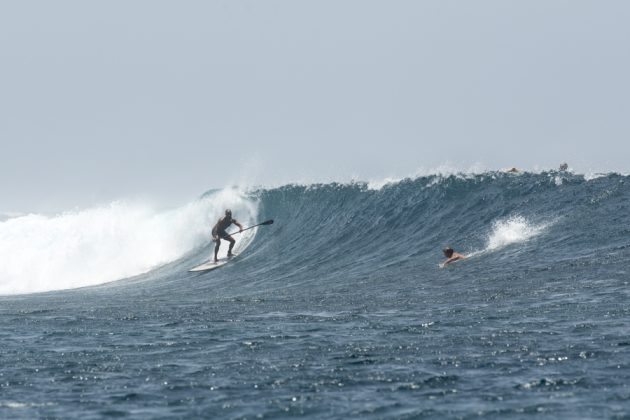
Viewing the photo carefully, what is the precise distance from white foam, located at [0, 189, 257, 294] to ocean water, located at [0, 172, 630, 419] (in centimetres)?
109

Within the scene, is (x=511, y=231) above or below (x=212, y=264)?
below

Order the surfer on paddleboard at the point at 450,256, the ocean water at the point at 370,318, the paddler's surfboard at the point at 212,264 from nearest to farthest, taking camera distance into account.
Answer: the ocean water at the point at 370,318
the surfer on paddleboard at the point at 450,256
the paddler's surfboard at the point at 212,264

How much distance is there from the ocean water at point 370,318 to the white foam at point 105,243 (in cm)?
109

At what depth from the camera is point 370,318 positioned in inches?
689

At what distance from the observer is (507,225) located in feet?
98.7

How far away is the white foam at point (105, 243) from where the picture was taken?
4219cm

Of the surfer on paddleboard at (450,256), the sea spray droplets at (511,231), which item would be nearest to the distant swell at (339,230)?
the sea spray droplets at (511,231)

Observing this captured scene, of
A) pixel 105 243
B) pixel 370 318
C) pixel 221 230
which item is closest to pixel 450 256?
pixel 370 318

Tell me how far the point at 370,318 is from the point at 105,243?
30304 mm

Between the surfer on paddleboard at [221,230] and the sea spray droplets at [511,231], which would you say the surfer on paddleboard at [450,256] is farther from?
the surfer on paddleboard at [221,230]

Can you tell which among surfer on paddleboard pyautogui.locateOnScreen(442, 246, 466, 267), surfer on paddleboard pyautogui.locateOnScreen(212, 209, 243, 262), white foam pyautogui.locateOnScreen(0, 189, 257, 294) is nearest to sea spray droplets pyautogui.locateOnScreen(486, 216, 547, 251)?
surfer on paddleboard pyautogui.locateOnScreen(442, 246, 466, 267)

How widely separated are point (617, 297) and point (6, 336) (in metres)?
11.2

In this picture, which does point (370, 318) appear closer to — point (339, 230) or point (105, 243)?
point (339, 230)

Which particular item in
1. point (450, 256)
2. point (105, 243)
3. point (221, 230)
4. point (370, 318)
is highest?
point (105, 243)
